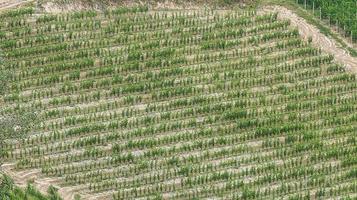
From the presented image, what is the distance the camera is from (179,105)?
→ 1886 inches

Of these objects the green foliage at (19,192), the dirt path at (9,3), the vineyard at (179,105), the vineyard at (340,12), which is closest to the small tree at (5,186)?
the green foliage at (19,192)

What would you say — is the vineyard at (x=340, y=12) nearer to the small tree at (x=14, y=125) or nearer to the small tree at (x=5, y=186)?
the small tree at (x=14, y=125)

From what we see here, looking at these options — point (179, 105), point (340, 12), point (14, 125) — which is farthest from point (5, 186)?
point (340, 12)

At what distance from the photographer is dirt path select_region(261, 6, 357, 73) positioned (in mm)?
52094

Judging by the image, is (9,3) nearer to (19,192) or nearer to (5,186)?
(5,186)

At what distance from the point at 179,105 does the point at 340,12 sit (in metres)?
14.4

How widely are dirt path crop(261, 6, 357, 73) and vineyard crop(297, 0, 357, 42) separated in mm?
1612

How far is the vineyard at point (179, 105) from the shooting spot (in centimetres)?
4362

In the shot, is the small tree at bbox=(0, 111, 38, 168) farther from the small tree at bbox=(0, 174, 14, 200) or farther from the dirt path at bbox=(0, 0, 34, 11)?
the dirt path at bbox=(0, 0, 34, 11)

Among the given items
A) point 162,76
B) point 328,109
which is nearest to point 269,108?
point 328,109

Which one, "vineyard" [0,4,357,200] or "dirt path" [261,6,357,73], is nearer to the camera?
"vineyard" [0,4,357,200]

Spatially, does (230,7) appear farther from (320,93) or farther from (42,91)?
(42,91)

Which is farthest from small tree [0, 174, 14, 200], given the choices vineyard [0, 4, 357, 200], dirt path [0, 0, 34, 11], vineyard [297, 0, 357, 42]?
vineyard [297, 0, 357, 42]

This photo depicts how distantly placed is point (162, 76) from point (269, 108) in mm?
6259
